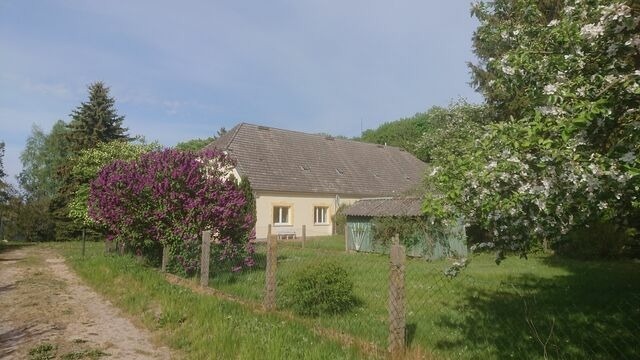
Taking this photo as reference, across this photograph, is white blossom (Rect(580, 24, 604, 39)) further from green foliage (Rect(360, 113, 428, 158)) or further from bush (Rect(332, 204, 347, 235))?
green foliage (Rect(360, 113, 428, 158))

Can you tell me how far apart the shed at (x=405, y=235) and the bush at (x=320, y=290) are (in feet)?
33.6

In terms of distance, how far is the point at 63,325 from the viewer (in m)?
7.55

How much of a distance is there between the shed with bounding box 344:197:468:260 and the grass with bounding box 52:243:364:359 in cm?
1102

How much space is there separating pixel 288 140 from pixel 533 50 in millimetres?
30410

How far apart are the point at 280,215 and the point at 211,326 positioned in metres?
23.6

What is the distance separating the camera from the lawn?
20.9 feet

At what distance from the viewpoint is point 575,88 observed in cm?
415

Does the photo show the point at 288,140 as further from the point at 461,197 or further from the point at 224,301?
the point at 461,197

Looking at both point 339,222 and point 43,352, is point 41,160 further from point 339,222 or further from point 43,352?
point 43,352

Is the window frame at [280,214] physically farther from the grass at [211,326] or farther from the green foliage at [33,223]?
the grass at [211,326]

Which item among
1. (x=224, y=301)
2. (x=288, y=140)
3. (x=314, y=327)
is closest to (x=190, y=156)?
(x=224, y=301)

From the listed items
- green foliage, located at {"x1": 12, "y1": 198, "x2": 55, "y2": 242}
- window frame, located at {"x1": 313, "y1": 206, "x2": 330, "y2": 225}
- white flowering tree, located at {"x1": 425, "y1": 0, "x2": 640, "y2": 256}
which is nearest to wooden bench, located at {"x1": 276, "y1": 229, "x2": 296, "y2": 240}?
window frame, located at {"x1": 313, "y1": 206, "x2": 330, "y2": 225}

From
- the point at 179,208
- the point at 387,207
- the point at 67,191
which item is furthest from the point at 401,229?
the point at 67,191

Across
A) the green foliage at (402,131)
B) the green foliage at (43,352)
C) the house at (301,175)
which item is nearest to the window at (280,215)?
the house at (301,175)
